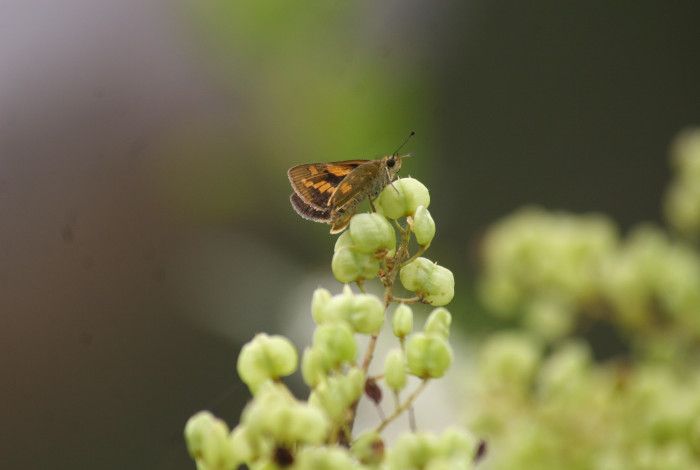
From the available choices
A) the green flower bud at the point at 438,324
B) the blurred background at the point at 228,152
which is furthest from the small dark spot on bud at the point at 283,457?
the blurred background at the point at 228,152

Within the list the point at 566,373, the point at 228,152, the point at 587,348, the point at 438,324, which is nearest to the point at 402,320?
the point at 438,324

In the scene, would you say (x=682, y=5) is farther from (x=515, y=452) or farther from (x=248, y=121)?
(x=515, y=452)

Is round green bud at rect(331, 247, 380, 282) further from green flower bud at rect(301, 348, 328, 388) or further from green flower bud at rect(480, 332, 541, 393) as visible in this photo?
green flower bud at rect(480, 332, 541, 393)

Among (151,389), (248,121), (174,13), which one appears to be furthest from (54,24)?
(151,389)

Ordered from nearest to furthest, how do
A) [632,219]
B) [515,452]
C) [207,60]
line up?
[515,452] → [207,60] → [632,219]

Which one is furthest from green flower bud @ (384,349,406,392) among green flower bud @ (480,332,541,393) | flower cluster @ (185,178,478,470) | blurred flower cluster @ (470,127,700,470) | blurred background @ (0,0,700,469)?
blurred background @ (0,0,700,469)

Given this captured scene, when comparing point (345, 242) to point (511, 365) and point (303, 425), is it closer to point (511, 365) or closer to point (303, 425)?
point (303, 425)
